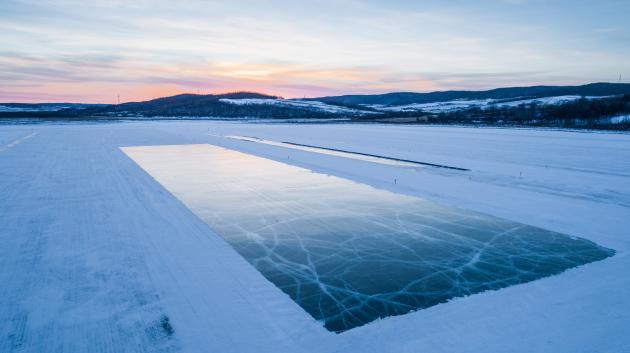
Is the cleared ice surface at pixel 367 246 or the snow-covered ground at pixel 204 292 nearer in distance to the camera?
the snow-covered ground at pixel 204 292

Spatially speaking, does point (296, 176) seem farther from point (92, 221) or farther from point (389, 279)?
point (389, 279)

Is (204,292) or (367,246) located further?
(367,246)

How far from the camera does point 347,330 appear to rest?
391 centimetres

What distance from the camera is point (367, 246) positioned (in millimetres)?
6398

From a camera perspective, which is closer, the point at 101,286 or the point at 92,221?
the point at 101,286

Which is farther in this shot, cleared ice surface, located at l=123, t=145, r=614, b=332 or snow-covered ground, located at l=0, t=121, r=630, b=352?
cleared ice surface, located at l=123, t=145, r=614, b=332

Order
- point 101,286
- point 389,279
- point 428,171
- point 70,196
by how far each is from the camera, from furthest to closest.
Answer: point 428,171 → point 70,196 → point 389,279 → point 101,286

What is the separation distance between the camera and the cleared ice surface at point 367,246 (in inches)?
188

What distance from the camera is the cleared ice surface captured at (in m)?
4.77

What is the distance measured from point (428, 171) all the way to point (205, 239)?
895cm

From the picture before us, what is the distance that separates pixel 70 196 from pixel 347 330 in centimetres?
810

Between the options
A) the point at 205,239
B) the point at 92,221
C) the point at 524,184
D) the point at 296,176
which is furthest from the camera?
the point at 296,176

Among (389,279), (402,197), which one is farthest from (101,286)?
(402,197)

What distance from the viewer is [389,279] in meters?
5.19
